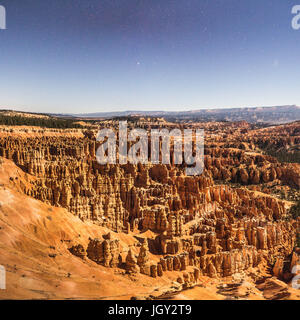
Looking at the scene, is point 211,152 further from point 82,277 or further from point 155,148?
point 82,277

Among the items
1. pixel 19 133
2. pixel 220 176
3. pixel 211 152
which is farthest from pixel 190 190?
pixel 211 152

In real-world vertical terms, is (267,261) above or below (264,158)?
below
